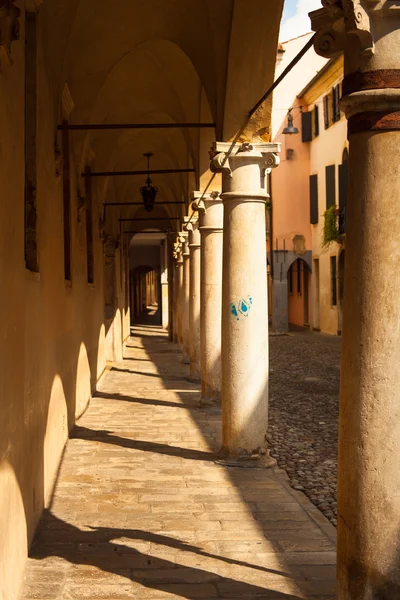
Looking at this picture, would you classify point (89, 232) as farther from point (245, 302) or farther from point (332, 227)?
point (332, 227)

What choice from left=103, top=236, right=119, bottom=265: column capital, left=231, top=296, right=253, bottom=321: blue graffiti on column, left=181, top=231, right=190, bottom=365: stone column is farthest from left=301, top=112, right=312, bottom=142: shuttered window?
left=231, top=296, right=253, bottom=321: blue graffiti on column

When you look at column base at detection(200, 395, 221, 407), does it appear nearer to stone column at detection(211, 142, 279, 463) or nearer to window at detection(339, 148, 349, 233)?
stone column at detection(211, 142, 279, 463)

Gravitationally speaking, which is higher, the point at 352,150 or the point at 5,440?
the point at 352,150

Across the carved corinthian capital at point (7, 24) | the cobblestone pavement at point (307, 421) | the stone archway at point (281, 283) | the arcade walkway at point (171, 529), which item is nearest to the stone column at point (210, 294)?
the cobblestone pavement at point (307, 421)

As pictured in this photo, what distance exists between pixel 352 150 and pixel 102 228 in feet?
42.0

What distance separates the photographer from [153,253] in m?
41.7

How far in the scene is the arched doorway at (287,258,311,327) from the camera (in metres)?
35.8

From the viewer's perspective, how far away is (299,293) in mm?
37281

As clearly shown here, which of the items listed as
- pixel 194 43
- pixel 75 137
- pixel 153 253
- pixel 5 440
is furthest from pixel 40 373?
pixel 153 253

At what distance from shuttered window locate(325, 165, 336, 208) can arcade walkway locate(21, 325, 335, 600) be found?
20.3m

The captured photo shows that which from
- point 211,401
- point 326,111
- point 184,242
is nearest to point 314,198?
point 326,111

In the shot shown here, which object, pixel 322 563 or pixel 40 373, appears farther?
pixel 40 373

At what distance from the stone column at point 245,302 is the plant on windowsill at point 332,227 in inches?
782

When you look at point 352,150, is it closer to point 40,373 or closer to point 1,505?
point 1,505
